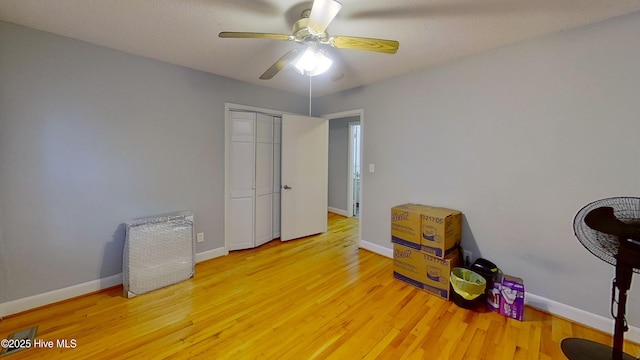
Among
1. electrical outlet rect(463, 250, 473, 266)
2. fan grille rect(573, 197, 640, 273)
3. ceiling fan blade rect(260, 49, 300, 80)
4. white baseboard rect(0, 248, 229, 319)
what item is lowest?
white baseboard rect(0, 248, 229, 319)

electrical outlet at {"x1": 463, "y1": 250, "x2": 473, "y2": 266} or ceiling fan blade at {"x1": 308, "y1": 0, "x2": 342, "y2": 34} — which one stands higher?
ceiling fan blade at {"x1": 308, "y1": 0, "x2": 342, "y2": 34}

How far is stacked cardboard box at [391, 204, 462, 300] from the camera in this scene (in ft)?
7.48

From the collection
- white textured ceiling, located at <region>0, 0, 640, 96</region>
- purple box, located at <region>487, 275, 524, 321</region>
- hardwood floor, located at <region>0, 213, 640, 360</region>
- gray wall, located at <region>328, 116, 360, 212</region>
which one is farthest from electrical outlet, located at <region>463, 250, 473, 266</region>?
gray wall, located at <region>328, 116, 360, 212</region>

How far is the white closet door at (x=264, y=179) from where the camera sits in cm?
350

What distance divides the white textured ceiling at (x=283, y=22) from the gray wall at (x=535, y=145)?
0.73 ft

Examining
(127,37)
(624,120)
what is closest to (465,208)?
(624,120)

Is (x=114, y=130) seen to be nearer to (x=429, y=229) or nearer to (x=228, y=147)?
(x=228, y=147)

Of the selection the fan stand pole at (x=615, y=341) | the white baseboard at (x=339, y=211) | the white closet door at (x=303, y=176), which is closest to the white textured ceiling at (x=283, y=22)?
the white closet door at (x=303, y=176)

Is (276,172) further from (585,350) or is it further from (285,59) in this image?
(585,350)

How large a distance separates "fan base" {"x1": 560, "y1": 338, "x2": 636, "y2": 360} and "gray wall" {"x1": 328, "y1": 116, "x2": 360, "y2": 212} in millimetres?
3806

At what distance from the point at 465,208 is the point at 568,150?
92 cm

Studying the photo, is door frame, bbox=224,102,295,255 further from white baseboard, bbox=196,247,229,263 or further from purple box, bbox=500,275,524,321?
purple box, bbox=500,275,524,321

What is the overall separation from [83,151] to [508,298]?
3.89 m

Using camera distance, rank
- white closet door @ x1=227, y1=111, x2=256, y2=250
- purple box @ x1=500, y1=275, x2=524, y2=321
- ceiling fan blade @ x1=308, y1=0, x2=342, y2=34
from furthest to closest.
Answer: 1. white closet door @ x1=227, y1=111, x2=256, y2=250
2. purple box @ x1=500, y1=275, x2=524, y2=321
3. ceiling fan blade @ x1=308, y1=0, x2=342, y2=34
